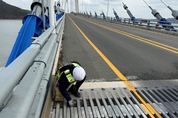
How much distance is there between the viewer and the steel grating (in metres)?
3.50

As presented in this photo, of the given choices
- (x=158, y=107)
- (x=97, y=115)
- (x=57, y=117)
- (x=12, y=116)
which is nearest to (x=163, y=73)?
(x=158, y=107)

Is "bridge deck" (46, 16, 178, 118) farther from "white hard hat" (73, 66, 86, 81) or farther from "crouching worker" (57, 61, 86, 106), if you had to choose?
"white hard hat" (73, 66, 86, 81)

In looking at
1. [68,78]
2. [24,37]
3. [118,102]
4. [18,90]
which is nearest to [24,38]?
[24,37]

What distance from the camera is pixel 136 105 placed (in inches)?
153

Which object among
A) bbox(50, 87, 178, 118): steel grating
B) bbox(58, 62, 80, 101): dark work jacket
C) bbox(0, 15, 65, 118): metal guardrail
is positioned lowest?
bbox(50, 87, 178, 118): steel grating

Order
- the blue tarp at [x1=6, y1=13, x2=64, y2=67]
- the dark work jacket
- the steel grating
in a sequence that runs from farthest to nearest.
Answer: the blue tarp at [x1=6, y1=13, x2=64, y2=67], the dark work jacket, the steel grating

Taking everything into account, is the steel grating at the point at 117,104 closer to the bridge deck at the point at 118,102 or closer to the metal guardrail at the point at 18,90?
the bridge deck at the point at 118,102

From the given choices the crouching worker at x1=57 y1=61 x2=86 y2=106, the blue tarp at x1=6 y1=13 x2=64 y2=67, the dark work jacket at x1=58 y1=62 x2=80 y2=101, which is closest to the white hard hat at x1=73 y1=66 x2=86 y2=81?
the crouching worker at x1=57 y1=61 x2=86 y2=106

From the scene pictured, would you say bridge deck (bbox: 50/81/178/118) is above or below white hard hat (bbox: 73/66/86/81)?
below

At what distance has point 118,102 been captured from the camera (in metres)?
3.95

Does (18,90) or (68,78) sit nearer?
(18,90)

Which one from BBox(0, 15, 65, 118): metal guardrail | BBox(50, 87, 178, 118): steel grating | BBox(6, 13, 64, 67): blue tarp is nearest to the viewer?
BBox(0, 15, 65, 118): metal guardrail

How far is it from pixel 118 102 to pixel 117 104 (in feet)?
0.24

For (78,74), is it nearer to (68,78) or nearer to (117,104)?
(68,78)
